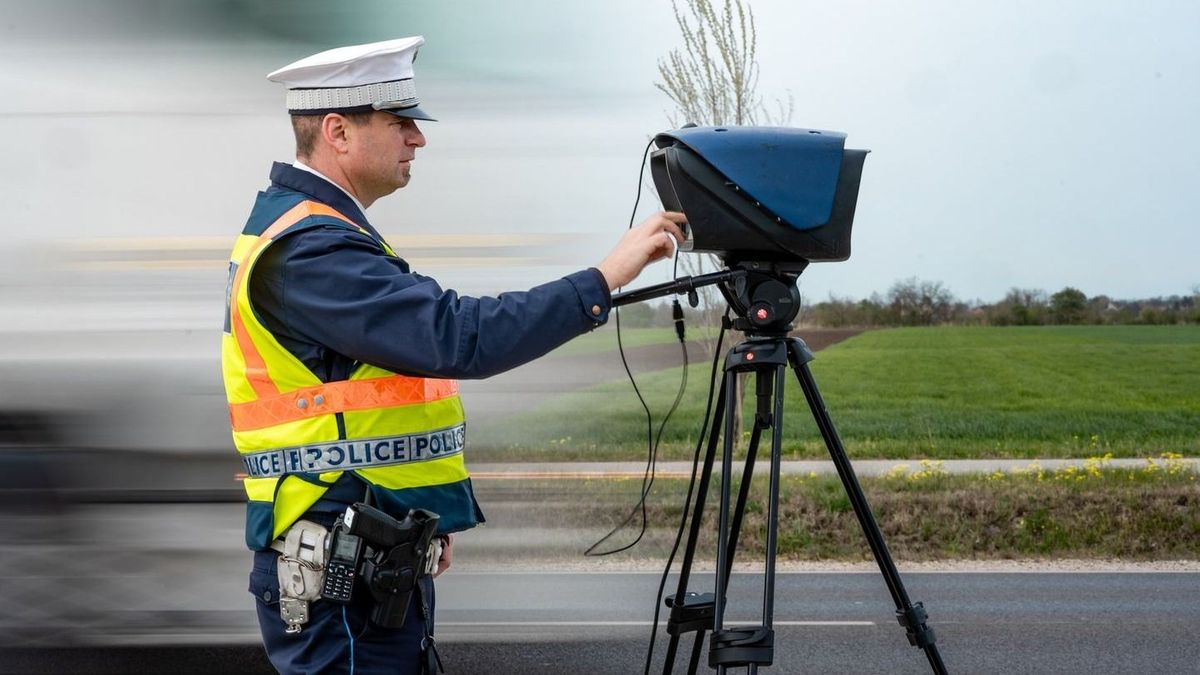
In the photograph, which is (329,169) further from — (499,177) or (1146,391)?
(1146,391)

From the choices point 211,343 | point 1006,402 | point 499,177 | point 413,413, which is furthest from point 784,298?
point 1006,402

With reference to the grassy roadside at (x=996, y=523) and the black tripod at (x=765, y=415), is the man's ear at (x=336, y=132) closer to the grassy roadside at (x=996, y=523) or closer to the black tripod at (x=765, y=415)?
the black tripod at (x=765, y=415)

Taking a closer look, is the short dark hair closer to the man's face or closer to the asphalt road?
the man's face

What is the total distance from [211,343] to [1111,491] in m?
5.95

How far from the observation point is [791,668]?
5070mm

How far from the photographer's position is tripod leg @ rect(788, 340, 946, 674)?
8.84ft

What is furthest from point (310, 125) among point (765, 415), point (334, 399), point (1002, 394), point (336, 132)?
point (1002, 394)

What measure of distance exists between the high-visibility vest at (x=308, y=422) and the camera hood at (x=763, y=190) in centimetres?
61

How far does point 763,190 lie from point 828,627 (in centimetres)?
361

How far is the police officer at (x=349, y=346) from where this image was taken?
2275mm

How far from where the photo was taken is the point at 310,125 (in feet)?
8.12

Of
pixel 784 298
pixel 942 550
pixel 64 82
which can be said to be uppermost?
pixel 64 82

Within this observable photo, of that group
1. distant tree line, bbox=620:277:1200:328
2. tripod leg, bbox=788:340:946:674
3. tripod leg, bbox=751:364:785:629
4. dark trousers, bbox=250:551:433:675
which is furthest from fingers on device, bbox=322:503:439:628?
distant tree line, bbox=620:277:1200:328

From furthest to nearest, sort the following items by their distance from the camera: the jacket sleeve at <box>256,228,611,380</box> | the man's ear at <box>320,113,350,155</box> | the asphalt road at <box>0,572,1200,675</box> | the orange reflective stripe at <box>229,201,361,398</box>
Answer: the asphalt road at <box>0,572,1200,675</box>, the man's ear at <box>320,113,350,155</box>, the orange reflective stripe at <box>229,201,361,398</box>, the jacket sleeve at <box>256,228,611,380</box>
